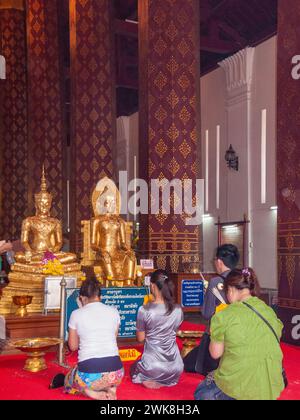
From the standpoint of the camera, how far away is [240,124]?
13.1 m

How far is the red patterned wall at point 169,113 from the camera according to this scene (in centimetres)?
816

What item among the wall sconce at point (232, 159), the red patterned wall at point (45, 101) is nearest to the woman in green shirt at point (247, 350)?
the red patterned wall at point (45, 101)

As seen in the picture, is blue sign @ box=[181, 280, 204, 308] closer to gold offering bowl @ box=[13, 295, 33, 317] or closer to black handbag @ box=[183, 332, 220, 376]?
gold offering bowl @ box=[13, 295, 33, 317]

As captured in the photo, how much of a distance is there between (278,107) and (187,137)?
214 cm

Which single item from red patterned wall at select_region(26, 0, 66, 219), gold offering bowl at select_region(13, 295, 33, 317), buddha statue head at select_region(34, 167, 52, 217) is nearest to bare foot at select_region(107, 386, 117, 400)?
gold offering bowl at select_region(13, 295, 33, 317)

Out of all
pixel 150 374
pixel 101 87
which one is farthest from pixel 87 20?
pixel 150 374

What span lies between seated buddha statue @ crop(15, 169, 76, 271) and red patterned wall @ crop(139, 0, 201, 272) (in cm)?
159

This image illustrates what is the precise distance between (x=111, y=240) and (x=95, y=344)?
3629 millimetres

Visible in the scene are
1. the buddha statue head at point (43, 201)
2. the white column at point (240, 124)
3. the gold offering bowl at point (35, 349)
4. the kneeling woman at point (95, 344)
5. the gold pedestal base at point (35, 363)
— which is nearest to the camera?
the kneeling woman at point (95, 344)

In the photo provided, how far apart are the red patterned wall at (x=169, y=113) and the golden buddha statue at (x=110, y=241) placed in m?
0.94

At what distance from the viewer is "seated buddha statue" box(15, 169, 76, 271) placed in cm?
673

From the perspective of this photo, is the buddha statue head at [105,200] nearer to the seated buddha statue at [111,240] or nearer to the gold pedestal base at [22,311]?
the seated buddha statue at [111,240]

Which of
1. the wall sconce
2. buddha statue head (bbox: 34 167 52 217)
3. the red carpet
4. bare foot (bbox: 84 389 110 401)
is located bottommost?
the red carpet

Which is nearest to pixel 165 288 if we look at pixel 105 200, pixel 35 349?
pixel 35 349
